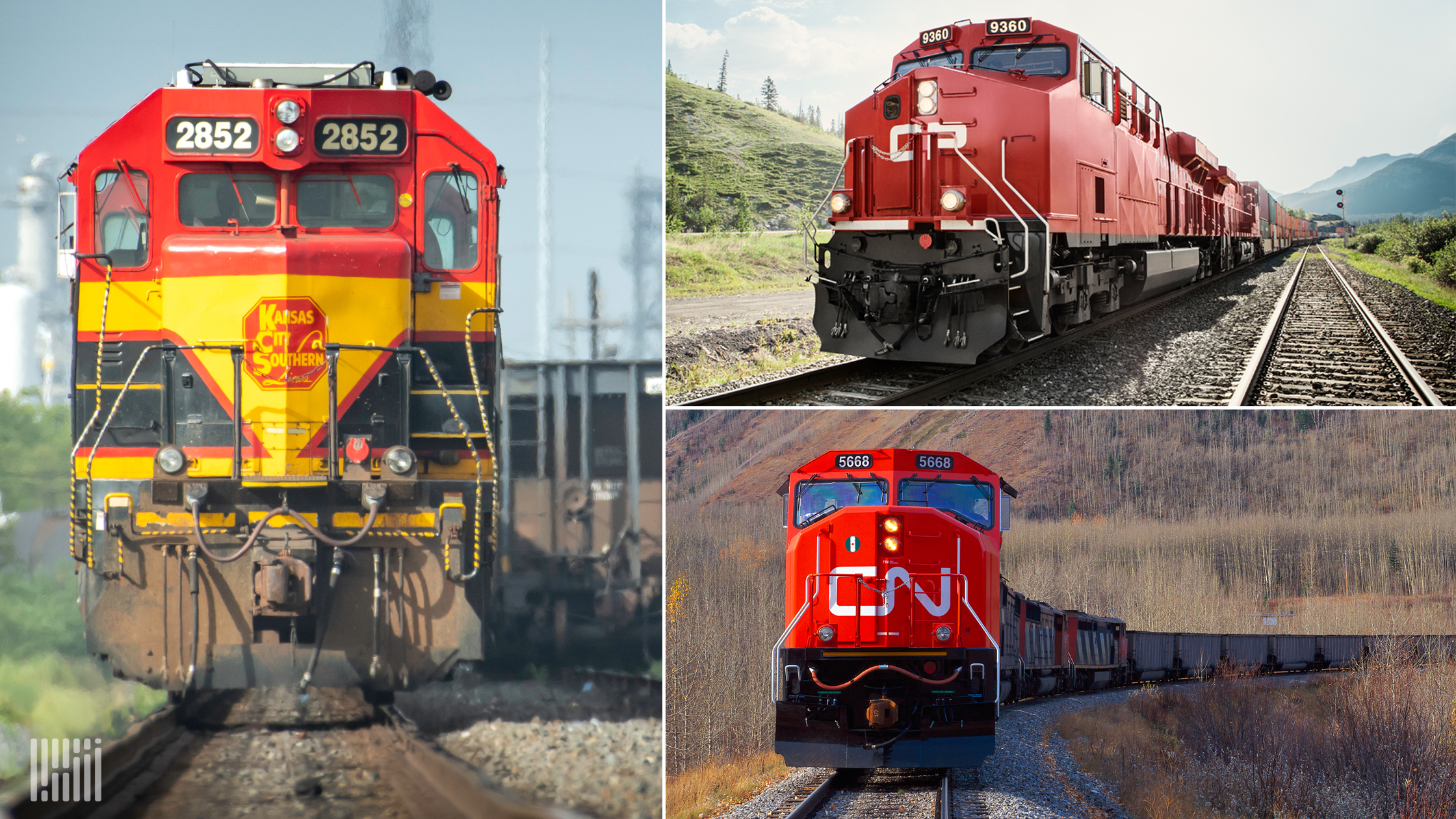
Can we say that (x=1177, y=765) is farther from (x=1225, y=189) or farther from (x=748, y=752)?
(x=1225, y=189)

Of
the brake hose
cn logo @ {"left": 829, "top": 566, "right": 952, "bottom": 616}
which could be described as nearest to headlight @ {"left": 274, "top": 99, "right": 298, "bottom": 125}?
cn logo @ {"left": 829, "top": 566, "right": 952, "bottom": 616}

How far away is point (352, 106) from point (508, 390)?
3711 millimetres

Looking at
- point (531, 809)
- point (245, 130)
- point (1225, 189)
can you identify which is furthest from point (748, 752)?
point (1225, 189)

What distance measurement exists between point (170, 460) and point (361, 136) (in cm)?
281

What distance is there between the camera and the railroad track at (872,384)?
298 inches

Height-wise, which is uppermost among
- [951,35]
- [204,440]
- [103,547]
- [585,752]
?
[951,35]

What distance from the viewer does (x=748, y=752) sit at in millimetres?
11047

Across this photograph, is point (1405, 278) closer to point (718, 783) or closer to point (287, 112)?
point (718, 783)

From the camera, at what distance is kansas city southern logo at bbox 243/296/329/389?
670 centimetres

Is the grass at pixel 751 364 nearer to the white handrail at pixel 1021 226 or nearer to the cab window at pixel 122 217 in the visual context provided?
the white handrail at pixel 1021 226

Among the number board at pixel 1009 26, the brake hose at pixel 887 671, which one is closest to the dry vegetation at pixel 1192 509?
the number board at pixel 1009 26

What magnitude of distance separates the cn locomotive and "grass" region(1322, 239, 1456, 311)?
1425 cm

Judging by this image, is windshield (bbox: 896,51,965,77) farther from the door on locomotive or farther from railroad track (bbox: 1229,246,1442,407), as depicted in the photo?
the door on locomotive

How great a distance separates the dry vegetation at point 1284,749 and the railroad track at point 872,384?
3935 mm
